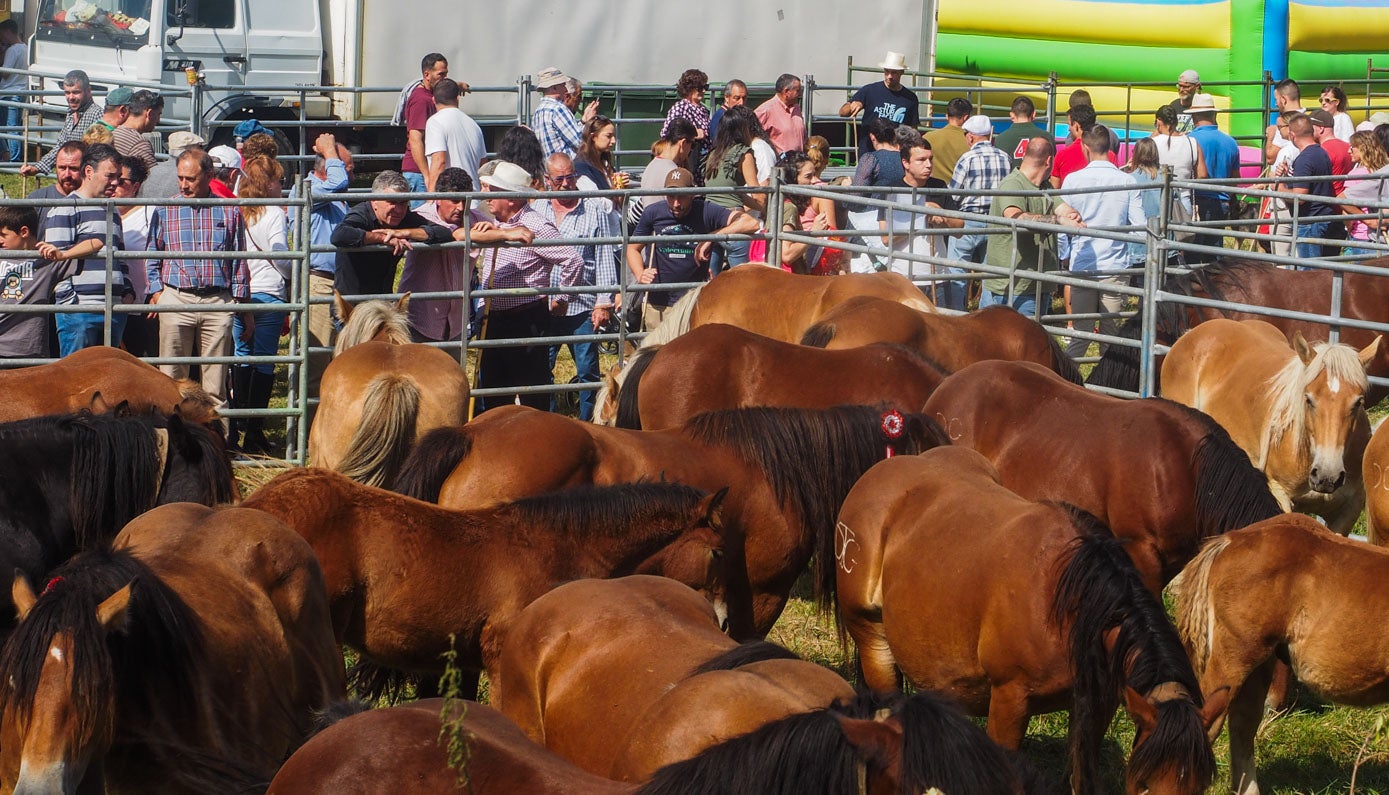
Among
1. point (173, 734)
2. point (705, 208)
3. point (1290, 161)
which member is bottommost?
point (173, 734)

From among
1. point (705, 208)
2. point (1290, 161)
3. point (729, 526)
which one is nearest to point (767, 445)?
point (729, 526)

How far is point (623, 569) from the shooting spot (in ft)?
16.8

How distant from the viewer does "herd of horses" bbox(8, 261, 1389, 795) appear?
3318 mm

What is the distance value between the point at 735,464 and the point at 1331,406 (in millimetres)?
2976

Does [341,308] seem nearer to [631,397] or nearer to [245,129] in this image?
[631,397]

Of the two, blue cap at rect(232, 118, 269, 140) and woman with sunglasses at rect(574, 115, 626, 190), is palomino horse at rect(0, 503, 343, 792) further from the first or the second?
blue cap at rect(232, 118, 269, 140)

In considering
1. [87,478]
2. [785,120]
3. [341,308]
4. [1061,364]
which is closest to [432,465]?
[87,478]

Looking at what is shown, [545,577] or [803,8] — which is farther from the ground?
[803,8]

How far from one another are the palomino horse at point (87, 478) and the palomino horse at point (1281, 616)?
3539 millimetres

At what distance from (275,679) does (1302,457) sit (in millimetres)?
5218

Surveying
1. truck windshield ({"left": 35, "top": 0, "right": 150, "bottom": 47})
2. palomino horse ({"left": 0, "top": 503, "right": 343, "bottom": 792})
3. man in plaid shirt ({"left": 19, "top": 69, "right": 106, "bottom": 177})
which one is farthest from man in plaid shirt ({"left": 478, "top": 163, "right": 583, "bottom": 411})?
truck windshield ({"left": 35, "top": 0, "right": 150, "bottom": 47})

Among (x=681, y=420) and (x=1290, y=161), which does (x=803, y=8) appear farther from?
(x=681, y=420)

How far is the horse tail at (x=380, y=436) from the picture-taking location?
6.88 meters

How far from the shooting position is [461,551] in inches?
195
